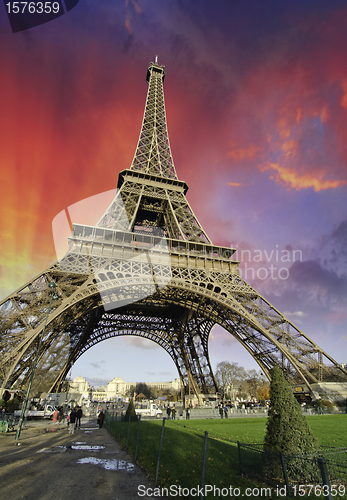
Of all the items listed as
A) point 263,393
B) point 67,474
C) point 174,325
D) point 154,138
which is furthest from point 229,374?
point 67,474

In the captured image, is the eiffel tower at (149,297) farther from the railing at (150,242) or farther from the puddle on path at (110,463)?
the puddle on path at (110,463)

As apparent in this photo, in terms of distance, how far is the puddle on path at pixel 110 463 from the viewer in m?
8.35

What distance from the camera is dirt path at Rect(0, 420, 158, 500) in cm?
622

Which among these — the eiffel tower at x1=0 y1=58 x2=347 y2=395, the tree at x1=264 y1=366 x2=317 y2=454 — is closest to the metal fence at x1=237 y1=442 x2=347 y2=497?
the tree at x1=264 y1=366 x2=317 y2=454

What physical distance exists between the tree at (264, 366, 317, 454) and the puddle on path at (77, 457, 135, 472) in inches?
176

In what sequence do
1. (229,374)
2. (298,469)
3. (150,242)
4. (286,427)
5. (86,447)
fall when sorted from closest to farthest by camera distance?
(298,469) < (286,427) < (86,447) < (150,242) < (229,374)

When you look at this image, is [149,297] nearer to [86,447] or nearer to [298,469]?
[86,447]

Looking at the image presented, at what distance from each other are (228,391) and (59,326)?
73.1m

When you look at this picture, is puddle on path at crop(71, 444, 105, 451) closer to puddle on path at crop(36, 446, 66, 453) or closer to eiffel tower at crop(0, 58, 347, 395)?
puddle on path at crop(36, 446, 66, 453)

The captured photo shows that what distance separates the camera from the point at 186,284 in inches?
1072

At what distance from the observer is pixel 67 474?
24.9 ft

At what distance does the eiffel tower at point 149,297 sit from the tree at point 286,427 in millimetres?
15864

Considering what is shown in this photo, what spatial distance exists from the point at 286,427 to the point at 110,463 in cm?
601

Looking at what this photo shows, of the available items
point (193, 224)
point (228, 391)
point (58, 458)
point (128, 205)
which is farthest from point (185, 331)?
point (228, 391)
